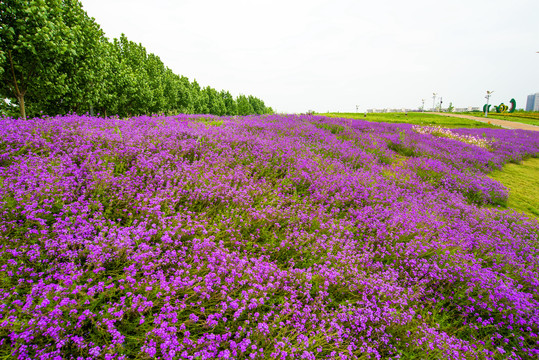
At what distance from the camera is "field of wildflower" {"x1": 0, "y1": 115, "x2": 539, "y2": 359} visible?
7.15 feet

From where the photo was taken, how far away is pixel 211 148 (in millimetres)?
6145

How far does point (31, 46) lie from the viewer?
23.5 ft

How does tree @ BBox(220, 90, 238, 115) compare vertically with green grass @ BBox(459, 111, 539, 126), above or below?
above

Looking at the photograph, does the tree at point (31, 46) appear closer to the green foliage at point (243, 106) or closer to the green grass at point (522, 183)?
the green grass at point (522, 183)

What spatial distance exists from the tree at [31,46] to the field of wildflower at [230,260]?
419cm

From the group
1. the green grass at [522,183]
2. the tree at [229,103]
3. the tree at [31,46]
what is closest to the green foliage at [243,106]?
the tree at [229,103]

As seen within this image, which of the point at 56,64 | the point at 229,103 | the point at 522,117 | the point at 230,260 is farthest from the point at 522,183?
the point at 522,117

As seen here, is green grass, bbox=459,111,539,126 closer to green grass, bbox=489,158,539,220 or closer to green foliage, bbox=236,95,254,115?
green grass, bbox=489,158,539,220

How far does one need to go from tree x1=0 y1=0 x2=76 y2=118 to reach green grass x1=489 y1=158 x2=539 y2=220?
1572 cm

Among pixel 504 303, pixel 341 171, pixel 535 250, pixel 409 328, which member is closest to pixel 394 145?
pixel 341 171

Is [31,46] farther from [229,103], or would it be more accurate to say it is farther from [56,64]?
[229,103]

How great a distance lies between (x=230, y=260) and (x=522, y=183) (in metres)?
13.5

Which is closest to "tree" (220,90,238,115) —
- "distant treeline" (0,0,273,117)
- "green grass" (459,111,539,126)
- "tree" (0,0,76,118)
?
"distant treeline" (0,0,273,117)

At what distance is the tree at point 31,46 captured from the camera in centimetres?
710
